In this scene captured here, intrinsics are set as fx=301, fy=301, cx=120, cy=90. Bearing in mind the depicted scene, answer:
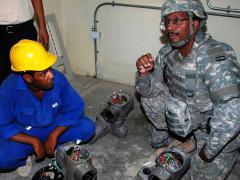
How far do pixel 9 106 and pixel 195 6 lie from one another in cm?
160

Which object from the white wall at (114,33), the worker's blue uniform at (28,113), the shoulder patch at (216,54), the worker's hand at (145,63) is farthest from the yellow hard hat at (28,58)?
the white wall at (114,33)

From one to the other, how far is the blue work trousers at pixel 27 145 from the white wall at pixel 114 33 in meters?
1.25

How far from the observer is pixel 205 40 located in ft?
7.60

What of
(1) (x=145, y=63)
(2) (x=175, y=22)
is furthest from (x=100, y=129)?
(2) (x=175, y=22)

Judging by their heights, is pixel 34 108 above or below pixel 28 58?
below

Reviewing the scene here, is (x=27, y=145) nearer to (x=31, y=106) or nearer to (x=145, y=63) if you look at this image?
(x=31, y=106)

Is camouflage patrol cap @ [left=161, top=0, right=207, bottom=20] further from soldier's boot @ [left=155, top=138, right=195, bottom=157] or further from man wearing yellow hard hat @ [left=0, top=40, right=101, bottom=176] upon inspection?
soldier's boot @ [left=155, top=138, right=195, bottom=157]

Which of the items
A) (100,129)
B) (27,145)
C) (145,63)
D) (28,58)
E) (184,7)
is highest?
(184,7)

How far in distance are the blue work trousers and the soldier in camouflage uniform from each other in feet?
1.97

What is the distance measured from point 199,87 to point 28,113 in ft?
4.37

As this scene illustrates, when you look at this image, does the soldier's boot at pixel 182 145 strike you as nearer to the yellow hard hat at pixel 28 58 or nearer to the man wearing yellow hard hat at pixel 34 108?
the man wearing yellow hard hat at pixel 34 108

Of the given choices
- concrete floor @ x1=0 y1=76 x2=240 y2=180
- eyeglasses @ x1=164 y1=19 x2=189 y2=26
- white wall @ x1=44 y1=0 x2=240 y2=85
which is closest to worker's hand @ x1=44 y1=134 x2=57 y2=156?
concrete floor @ x1=0 y1=76 x2=240 y2=180

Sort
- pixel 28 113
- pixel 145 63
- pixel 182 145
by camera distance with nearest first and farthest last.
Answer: pixel 28 113, pixel 145 63, pixel 182 145

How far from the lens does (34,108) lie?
92.7 inches
